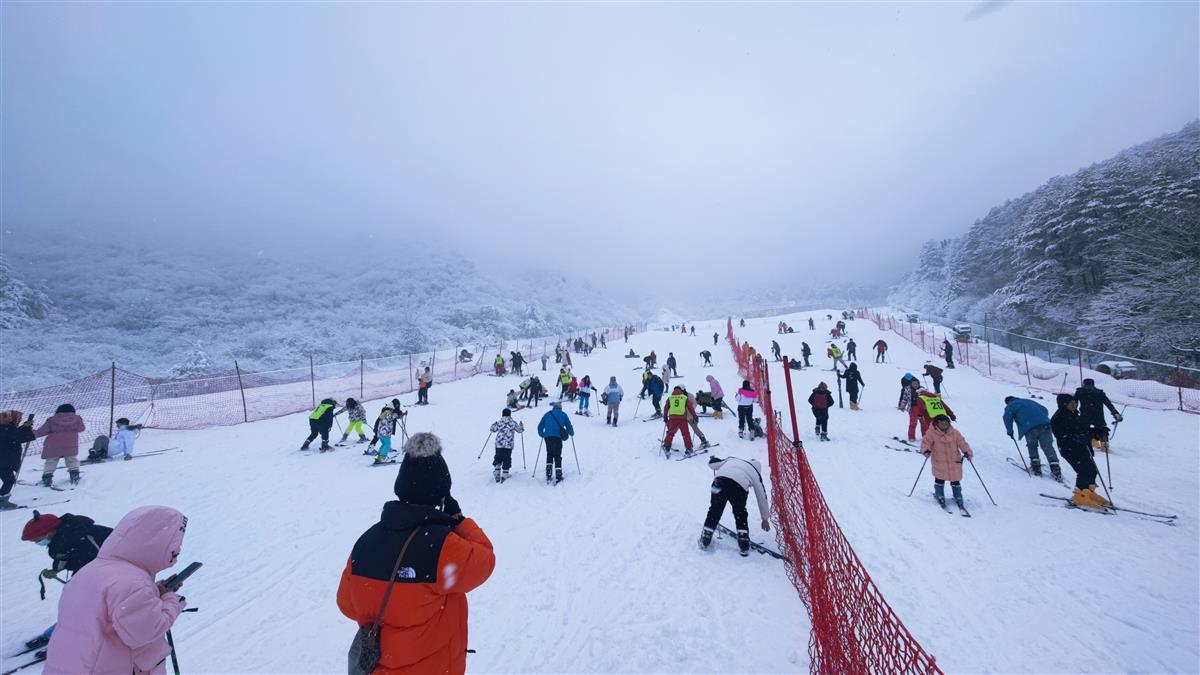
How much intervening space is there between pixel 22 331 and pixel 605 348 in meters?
65.8

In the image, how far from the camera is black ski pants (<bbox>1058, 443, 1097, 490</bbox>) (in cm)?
700

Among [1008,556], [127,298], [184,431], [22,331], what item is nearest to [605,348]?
[184,431]

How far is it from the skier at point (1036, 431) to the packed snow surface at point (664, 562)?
0.35m

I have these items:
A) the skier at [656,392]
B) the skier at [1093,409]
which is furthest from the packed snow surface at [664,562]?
the skier at [656,392]

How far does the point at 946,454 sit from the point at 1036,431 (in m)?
3.07

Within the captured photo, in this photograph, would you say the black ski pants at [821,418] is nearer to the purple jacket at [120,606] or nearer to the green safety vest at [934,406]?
the green safety vest at [934,406]

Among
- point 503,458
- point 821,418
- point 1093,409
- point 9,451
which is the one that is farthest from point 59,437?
point 1093,409

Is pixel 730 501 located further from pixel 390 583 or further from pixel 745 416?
pixel 745 416

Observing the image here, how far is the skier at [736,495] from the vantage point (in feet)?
19.0

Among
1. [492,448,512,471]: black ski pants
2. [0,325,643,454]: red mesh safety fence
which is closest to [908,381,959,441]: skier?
[492,448,512,471]: black ski pants

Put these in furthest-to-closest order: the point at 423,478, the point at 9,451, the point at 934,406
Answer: the point at 934,406 → the point at 9,451 → the point at 423,478

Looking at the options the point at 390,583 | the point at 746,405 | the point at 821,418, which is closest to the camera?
the point at 390,583

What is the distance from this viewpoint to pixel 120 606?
213 cm

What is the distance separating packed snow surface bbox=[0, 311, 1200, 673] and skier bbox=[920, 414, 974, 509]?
0.41m
